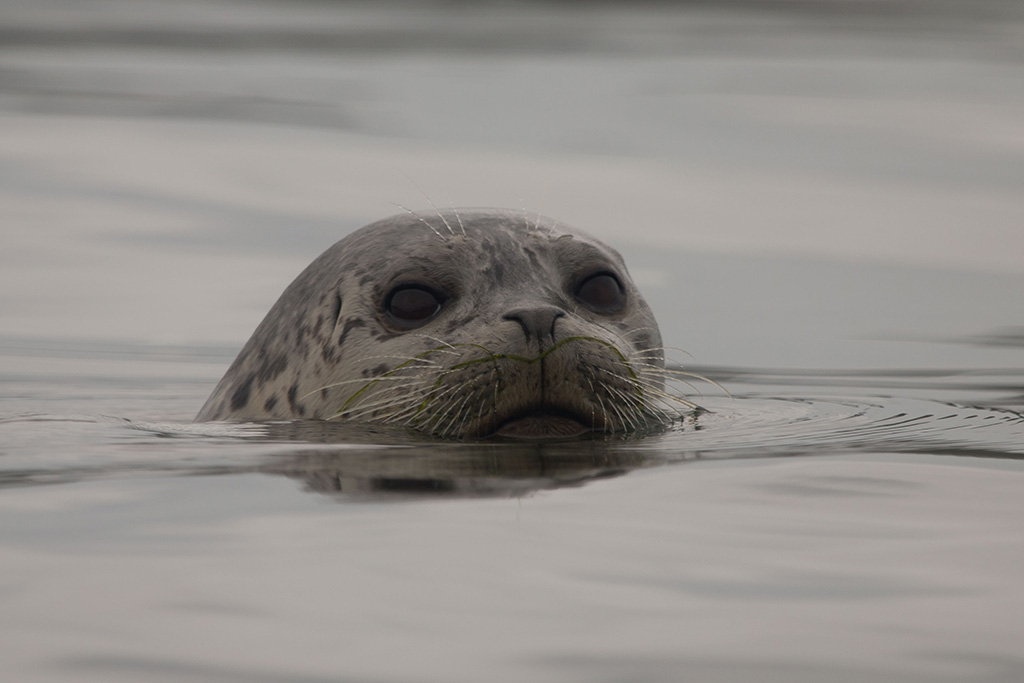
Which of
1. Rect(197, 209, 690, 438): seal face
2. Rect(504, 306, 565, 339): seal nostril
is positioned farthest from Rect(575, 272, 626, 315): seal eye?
Rect(504, 306, 565, 339): seal nostril

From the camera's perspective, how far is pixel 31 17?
27297 mm

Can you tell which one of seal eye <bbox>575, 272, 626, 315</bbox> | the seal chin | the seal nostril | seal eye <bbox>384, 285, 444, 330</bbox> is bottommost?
the seal chin

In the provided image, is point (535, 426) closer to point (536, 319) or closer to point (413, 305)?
point (536, 319)

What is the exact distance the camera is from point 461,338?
4910 mm

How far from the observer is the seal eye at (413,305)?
17.4ft

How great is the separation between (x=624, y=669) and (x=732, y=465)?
1.84 metres

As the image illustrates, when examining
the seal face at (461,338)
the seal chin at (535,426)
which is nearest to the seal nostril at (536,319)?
the seal face at (461,338)

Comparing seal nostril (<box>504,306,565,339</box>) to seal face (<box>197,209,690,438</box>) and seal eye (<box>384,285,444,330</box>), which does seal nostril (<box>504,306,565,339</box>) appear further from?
seal eye (<box>384,285,444,330</box>)

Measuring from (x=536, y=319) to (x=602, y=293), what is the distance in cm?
88

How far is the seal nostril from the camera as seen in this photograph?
4664 millimetres

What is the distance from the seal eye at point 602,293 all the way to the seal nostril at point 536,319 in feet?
2.38

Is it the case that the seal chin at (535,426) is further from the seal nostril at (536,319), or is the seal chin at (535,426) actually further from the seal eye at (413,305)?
the seal eye at (413,305)

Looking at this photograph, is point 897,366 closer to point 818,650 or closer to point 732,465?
point 732,465

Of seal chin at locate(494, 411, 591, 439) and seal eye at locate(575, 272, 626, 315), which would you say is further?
seal eye at locate(575, 272, 626, 315)
